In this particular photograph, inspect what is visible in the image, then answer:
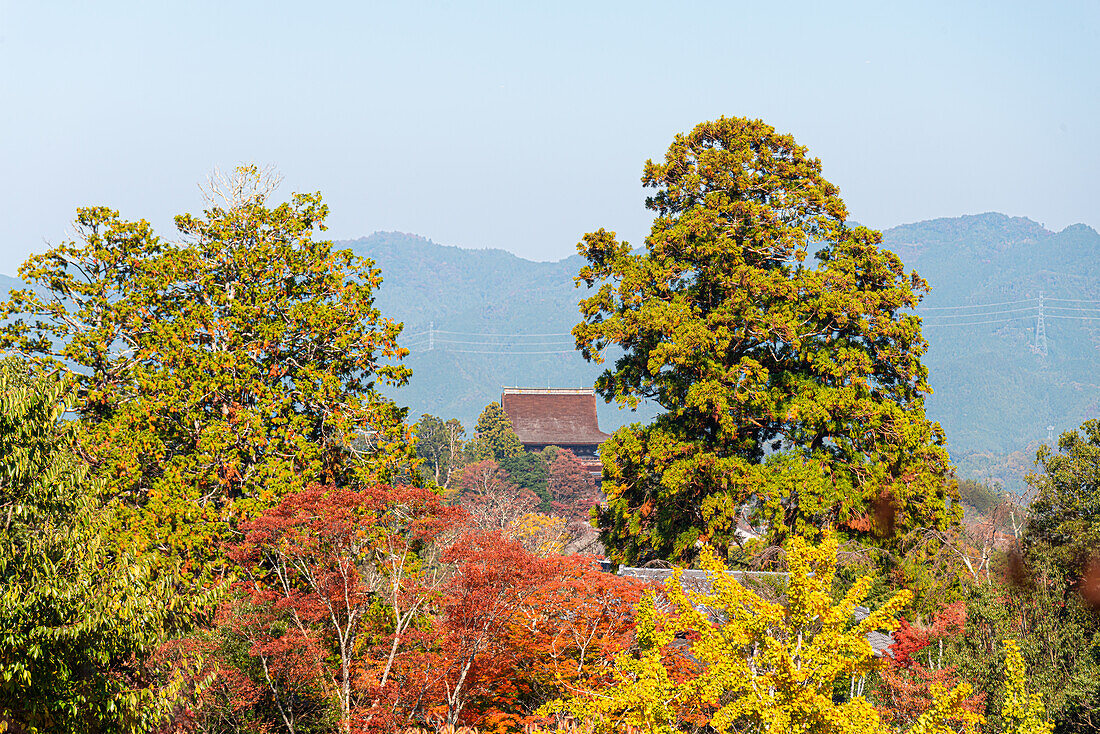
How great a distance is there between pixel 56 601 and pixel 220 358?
26.2 feet

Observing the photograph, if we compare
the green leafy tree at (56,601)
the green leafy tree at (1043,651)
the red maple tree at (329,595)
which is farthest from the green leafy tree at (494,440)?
the green leafy tree at (56,601)

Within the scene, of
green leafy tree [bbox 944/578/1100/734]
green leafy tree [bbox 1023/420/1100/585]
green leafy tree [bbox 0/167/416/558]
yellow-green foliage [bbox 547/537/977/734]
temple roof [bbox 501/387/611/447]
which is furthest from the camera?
temple roof [bbox 501/387/611/447]

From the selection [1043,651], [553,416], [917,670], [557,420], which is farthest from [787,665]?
[553,416]

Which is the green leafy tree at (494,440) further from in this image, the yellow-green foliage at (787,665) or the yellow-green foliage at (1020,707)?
the yellow-green foliage at (1020,707)

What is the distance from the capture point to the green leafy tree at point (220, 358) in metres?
14.0

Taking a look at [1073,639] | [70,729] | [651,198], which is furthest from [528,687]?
[651,198]

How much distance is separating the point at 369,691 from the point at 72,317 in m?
8.52

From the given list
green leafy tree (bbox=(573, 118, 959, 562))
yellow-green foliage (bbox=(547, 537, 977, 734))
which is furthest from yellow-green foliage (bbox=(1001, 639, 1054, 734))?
green leafy tree (bbox=(573, 118, 959, 562))

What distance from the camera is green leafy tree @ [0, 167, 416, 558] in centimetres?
1401

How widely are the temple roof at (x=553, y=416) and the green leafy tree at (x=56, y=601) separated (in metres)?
57.1

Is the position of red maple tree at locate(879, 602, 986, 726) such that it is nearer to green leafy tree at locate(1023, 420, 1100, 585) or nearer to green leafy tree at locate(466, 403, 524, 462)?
green leafy tree at locate(1023, 420, 1100, 585)

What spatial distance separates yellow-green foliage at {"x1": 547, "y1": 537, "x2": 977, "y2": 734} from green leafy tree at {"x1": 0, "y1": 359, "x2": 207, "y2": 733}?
12.7 feet

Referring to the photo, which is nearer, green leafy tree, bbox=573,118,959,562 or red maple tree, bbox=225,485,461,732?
red maple tree, bbox=225,485,461,732

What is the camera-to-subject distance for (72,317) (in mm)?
15039
